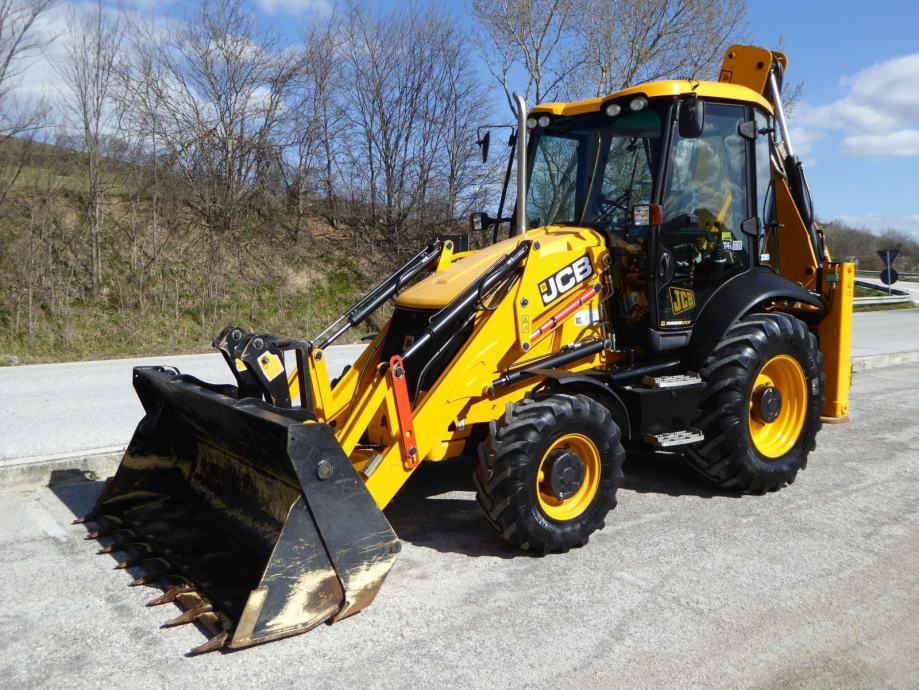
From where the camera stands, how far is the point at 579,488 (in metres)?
5.05

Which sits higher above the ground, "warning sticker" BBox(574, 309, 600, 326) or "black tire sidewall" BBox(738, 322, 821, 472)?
"warning sticker" BBox(574, 309, 600, 326)

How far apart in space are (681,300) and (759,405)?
1049mm

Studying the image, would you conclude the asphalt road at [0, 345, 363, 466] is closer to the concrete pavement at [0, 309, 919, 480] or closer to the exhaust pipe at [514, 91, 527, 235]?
the concrete pavement at [0, 309, 919, 480]

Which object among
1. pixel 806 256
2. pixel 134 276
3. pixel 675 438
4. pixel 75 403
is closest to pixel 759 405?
pixel 675 438

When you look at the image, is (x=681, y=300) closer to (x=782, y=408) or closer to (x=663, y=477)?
(x=782, y=408)

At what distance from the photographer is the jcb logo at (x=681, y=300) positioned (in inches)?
231

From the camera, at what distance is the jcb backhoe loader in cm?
415

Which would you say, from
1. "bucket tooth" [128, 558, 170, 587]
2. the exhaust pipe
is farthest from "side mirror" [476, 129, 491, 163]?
"bucket tooth" [128, 558, 170, 587]

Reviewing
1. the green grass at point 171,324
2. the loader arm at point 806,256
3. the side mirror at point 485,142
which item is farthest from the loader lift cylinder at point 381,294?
the green grass at point 171,324

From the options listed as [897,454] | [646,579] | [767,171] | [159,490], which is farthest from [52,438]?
[897,454]

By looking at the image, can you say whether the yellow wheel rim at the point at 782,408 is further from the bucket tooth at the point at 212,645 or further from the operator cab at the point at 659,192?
the bucket tooth at the point at 212,645

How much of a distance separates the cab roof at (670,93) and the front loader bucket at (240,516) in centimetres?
325

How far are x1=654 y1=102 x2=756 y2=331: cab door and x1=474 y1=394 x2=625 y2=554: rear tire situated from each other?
1.20 meters

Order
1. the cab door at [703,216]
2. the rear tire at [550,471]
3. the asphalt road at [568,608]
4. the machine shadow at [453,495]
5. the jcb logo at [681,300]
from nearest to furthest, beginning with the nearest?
the asphalt road at [568,608]
the rear tire at [550,471]
the machine shadow at [453,495]
the cab door at [703,216]
the jcb logo at [681,300]
